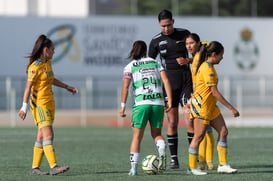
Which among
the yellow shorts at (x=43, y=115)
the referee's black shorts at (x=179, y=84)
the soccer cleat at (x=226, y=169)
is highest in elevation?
the referee's black shorts at (x=179, y=84)

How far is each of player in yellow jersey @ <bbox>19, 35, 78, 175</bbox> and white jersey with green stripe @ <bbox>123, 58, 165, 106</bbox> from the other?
1.12m

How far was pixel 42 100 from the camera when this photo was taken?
32.5 ft

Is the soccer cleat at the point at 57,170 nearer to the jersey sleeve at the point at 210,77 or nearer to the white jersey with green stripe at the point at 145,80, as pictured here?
the white jersey with green stripe at the point at 145,80

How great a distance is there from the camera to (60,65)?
36.6 meters

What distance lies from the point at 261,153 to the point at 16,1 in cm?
2754

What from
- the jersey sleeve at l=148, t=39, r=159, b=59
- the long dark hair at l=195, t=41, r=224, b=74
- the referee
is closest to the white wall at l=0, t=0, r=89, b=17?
the jersey sleeve at l=148, t=39, r=159, b=59

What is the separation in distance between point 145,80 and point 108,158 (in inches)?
134

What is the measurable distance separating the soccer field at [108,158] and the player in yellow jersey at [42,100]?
0.33 m

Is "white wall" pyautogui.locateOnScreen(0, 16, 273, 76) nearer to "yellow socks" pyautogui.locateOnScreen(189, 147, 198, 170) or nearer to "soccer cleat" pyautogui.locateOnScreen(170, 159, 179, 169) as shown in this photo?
"soccer cleat" pyautogui.locateOnScreen(170, 159, 179, 169)

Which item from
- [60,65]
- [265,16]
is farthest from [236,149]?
[265,16]

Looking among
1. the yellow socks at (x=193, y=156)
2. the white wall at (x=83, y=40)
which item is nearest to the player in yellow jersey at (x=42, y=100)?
the yellow socks at (x=193, y=156)

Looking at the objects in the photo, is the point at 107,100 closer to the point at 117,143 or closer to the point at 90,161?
the point at 117,143

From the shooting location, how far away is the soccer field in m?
9.63

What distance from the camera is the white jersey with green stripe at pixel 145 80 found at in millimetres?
9742
